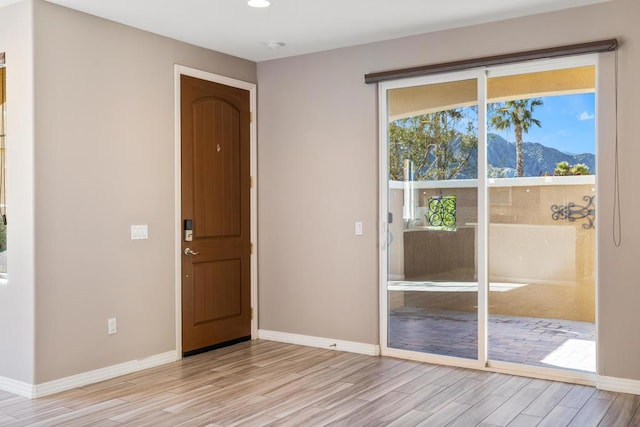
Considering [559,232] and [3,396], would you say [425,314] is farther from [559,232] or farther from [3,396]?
[3,396]

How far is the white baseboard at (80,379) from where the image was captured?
412cm

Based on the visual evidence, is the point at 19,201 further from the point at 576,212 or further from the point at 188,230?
the point at 576,212

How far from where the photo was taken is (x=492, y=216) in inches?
187

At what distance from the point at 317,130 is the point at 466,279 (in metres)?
1.92

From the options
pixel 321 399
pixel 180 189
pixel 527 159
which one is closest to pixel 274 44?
pixel 180 189

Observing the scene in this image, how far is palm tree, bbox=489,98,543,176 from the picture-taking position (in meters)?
4.64

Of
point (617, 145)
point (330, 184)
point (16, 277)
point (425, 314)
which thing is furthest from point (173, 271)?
point (617, 145)

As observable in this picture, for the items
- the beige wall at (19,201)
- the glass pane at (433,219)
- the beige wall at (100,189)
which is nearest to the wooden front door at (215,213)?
the beige wall at (100,189)

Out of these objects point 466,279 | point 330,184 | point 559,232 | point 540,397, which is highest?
point 330,184

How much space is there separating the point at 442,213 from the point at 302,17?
1915 millimetres

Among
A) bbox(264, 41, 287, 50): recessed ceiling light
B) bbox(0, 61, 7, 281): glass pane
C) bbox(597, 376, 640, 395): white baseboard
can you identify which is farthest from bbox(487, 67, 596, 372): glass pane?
bbox(0, 61, 7, 281): glass pane

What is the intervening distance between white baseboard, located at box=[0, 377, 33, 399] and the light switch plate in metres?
1.29

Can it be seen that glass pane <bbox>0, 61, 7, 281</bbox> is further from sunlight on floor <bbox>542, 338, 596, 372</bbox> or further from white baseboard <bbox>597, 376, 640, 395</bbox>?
white baseboard <bbox>597, 376, 640, 395</bbox>

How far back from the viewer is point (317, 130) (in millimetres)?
5570
